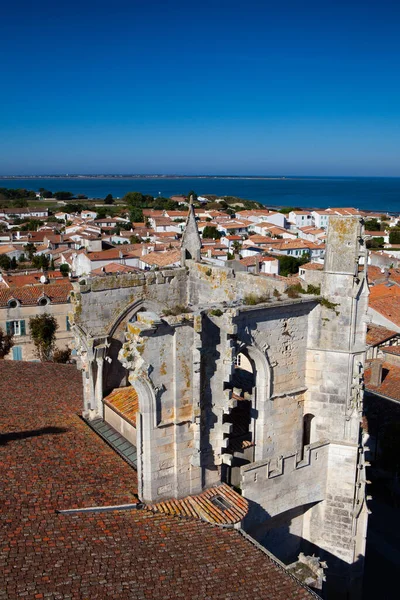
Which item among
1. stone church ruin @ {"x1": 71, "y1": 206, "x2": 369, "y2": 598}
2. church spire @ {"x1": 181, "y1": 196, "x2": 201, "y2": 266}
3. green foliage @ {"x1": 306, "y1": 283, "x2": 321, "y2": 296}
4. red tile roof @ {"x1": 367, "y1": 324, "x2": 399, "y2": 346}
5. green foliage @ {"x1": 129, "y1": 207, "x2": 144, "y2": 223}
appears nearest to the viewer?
stone church ruin @ {"x1": 71, "y1": 206, "x2": 369, "y2": 598}

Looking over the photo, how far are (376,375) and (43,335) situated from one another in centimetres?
2115

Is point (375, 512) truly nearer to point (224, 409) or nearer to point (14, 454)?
point (224, 409)

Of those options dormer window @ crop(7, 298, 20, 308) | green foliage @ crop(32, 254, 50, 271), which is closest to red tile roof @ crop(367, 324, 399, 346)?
dormer window @ crop(7, 298, 20, 308)

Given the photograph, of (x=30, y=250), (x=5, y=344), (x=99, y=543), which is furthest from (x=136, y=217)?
(x=99, y=543)

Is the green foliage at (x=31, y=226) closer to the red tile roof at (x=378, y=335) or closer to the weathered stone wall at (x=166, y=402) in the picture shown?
the red tile roof at (x=378, y=335)

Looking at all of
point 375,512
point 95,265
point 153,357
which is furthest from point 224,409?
point 95,265

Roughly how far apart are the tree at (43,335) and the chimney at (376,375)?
20608mm

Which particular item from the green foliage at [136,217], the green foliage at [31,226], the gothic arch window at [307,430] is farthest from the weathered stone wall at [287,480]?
the green foliage at [136,217]

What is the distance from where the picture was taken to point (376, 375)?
30.4 metres

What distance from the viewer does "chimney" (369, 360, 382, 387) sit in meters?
30.2

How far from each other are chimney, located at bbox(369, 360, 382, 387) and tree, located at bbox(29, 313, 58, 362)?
20.6 m

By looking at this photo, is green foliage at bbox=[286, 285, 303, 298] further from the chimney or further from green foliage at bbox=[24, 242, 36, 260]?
green foliage at bbox=[24, 242, 36, 260]

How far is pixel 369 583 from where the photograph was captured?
18.3 metres

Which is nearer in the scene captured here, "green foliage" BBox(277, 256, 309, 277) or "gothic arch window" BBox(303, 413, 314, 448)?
"gothic arch window" BBox(303, 413, 314, 448)
